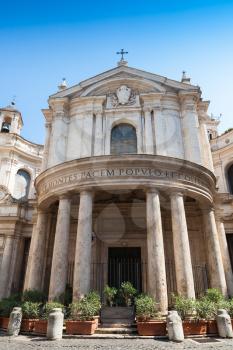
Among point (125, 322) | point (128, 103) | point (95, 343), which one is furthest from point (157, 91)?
point (95, 343)

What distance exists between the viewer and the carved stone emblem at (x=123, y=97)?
56.3 feet

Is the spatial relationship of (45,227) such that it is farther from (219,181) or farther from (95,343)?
(219,181)

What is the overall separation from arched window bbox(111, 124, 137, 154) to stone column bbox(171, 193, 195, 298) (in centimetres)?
514

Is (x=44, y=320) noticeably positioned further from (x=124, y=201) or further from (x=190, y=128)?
(x=190, y=128)

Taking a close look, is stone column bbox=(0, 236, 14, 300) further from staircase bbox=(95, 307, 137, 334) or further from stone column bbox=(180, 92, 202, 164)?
stone column bbox=(180, 92, 202, 164)

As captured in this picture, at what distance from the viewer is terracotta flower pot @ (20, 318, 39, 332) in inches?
372

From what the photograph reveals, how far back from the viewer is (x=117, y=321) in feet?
33.7

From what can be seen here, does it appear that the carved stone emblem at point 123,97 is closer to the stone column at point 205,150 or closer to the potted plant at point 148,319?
the stone column at point 205,150

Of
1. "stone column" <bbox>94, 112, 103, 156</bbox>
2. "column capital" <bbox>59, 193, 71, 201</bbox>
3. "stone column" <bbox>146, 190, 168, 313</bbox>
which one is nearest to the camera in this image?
"stone column" <bbox>146, 190, 168, 313</bbox>

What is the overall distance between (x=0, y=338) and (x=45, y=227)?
5681 mm

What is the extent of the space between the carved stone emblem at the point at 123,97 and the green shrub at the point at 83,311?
11.5m

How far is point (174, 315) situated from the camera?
8406 millimetres

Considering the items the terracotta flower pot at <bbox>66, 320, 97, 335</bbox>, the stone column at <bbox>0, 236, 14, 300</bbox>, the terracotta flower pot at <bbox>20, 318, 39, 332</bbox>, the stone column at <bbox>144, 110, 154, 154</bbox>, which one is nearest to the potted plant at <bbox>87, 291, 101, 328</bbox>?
the terracotta flower pot at <bbox>66, 320, 97, 335</bbox>

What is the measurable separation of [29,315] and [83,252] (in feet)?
9.01
